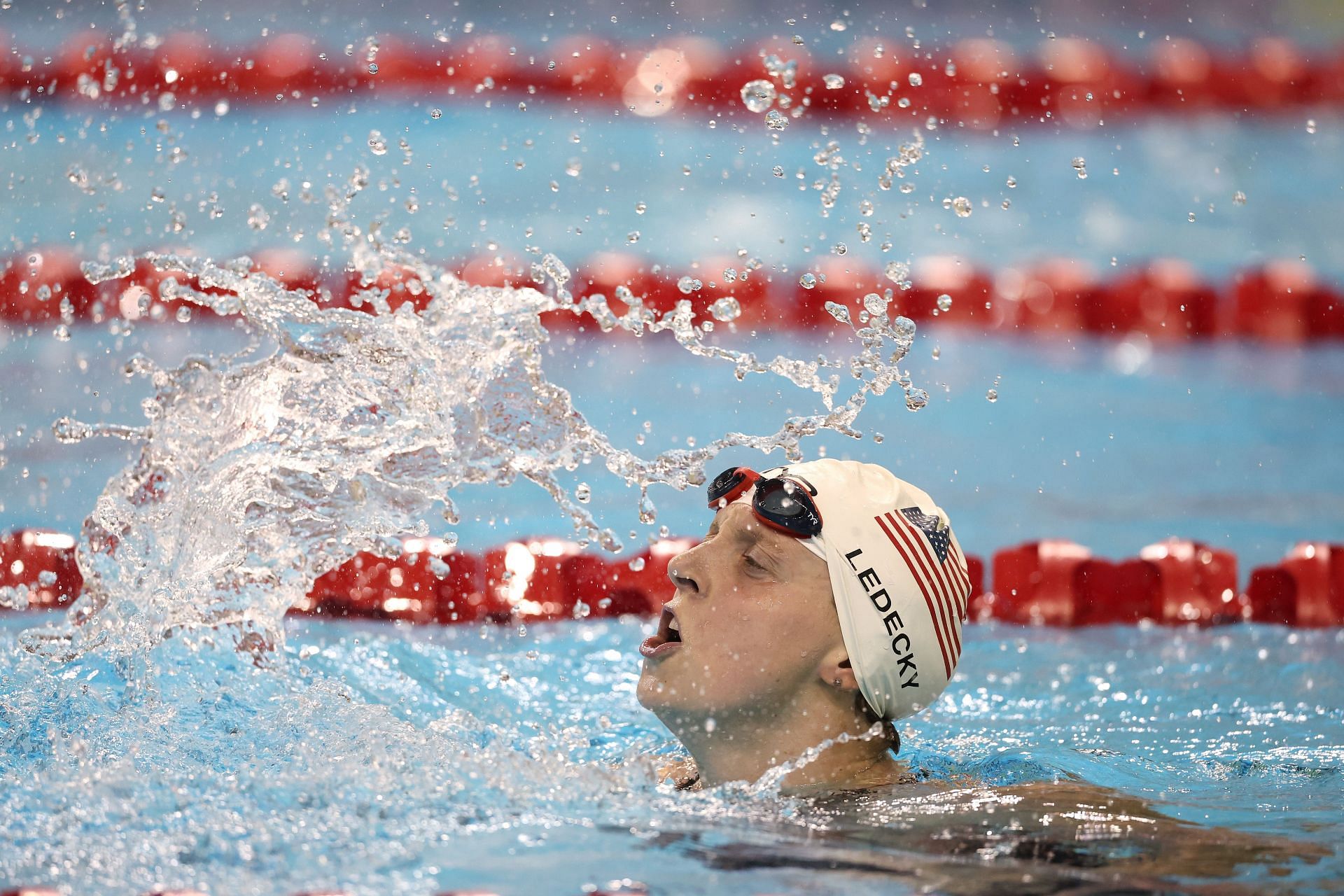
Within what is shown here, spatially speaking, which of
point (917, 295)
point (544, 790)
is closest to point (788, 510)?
point (544, 790)

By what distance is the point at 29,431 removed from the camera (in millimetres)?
4477

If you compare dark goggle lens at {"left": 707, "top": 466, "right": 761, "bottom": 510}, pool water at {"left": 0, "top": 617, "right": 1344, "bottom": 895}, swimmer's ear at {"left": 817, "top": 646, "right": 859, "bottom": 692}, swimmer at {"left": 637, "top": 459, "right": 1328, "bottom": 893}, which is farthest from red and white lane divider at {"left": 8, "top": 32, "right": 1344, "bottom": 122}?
swimmer's ear at {"left": 817, "top": 646, "right": 859, "bottom": 692}

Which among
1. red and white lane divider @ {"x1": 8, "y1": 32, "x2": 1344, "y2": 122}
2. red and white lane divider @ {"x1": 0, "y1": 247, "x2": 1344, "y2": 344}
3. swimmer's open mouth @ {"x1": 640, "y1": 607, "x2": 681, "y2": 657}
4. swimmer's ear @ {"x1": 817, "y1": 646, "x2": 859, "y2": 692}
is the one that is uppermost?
red and white lane divider @ {"x1": 8, "y1": 32, "x2": 1344, "y2": 122}

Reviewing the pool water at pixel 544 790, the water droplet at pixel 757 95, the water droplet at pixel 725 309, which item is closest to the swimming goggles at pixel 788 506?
the pool water at pixel 544 790

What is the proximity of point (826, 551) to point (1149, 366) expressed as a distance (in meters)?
3.44

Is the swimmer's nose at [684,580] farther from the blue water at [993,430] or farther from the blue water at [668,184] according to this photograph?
the blue water at [668,184]

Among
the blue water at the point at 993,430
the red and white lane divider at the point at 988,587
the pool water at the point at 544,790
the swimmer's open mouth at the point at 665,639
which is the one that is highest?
the blue water at the point at 993,430

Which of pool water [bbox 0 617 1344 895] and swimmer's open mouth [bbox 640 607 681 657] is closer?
pool water [bbox 0 617 1344 895]

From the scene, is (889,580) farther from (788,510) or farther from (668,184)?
(668,184)

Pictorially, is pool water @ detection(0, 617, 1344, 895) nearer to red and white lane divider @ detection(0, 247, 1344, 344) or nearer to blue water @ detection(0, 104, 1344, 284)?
red and white lane divider @ detection(0, 247, 1344, 344)

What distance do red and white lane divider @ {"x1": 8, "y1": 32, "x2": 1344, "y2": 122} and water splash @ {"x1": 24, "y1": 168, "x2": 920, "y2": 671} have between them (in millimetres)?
4082

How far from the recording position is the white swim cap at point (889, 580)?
5.98 ft

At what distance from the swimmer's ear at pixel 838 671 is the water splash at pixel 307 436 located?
1.74 ft

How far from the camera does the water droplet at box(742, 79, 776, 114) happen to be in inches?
135
